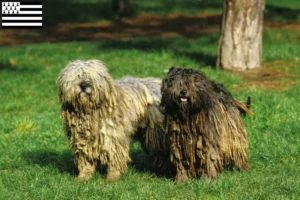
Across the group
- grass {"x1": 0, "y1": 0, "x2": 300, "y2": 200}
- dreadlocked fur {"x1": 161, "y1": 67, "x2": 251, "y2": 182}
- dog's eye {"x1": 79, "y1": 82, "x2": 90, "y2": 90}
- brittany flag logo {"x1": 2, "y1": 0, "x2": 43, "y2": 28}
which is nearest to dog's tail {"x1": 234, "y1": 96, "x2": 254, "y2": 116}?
grass {"x1": 0, "y1": 0, "x2": 300, "y2": 200}

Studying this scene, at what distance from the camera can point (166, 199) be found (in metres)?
7.71

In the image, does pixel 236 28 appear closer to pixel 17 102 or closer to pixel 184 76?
pixel 17 102

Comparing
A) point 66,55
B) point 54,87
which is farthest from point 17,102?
point 66,55

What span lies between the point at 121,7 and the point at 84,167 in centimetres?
2049

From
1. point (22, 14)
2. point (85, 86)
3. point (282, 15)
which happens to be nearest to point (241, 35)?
point (85, 86)

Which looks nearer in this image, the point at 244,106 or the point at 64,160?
the point at 64,160

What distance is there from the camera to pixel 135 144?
418 inches

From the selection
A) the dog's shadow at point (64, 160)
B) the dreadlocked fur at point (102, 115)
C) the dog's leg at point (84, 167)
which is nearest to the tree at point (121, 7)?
the dog's shadow at point (64, 160)

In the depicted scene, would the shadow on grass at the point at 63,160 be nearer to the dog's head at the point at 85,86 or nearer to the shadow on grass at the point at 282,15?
the dog's head at the point at 85,86

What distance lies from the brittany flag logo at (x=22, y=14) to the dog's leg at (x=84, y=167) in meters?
12.4

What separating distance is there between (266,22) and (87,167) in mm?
17520

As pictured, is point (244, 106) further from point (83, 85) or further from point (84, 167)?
point (83, 85)

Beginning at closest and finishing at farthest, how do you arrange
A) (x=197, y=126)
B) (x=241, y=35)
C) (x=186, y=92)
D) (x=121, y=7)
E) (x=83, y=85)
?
(x=186, y=92)
(x=197, y=126)
(x=83, y=85)
(x=241, y=35)
(x=121, y=7)

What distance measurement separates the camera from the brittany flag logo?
21.4 meters
